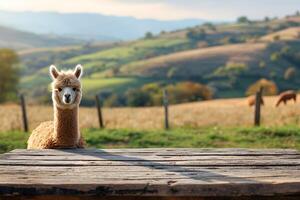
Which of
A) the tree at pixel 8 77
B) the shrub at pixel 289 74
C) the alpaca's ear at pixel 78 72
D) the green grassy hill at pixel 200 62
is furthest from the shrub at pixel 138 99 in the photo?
the alpaca's ear at pixel 78 72

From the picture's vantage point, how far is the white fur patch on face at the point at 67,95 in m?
6.16

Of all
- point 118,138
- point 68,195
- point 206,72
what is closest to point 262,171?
point 68,195

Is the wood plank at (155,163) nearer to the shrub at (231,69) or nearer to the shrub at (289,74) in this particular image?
the shrub at (231,69)

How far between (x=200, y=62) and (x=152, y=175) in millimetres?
103599

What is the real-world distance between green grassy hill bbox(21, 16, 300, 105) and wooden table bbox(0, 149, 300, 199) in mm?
73120

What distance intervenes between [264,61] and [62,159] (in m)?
103

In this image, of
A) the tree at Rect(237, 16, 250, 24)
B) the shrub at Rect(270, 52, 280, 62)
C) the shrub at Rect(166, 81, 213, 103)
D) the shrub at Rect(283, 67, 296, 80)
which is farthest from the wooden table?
the tree at Rect(237, 16, 250, 24)

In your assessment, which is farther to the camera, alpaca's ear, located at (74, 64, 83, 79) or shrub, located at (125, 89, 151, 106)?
shrub, located at (125, 89, 151, 106)

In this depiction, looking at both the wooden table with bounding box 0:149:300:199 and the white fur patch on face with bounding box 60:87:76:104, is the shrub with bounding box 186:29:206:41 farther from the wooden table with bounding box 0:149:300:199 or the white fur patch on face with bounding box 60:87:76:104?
the wooden table with bounding box 0:149:300:199

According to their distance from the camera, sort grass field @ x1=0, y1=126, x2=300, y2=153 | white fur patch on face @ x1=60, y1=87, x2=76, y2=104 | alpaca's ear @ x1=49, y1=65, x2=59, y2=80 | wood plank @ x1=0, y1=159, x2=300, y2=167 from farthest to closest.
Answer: grass field @ x1=0, y1=126, x2=300, y2=153 < alpaca's ear @ x1=49, y1=65, x2=59, y2=80 < white fur patch on face @ x1=60, y1=87, x2=76, y2=104 < wood plank @ x1=0, y1=159, x2=300, y2=167

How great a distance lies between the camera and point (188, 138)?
14.2 meters

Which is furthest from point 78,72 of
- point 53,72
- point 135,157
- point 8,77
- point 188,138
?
point 8,77

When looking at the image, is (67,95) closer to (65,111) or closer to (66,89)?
(66,89)

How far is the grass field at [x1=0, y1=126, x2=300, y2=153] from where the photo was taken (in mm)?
13328
